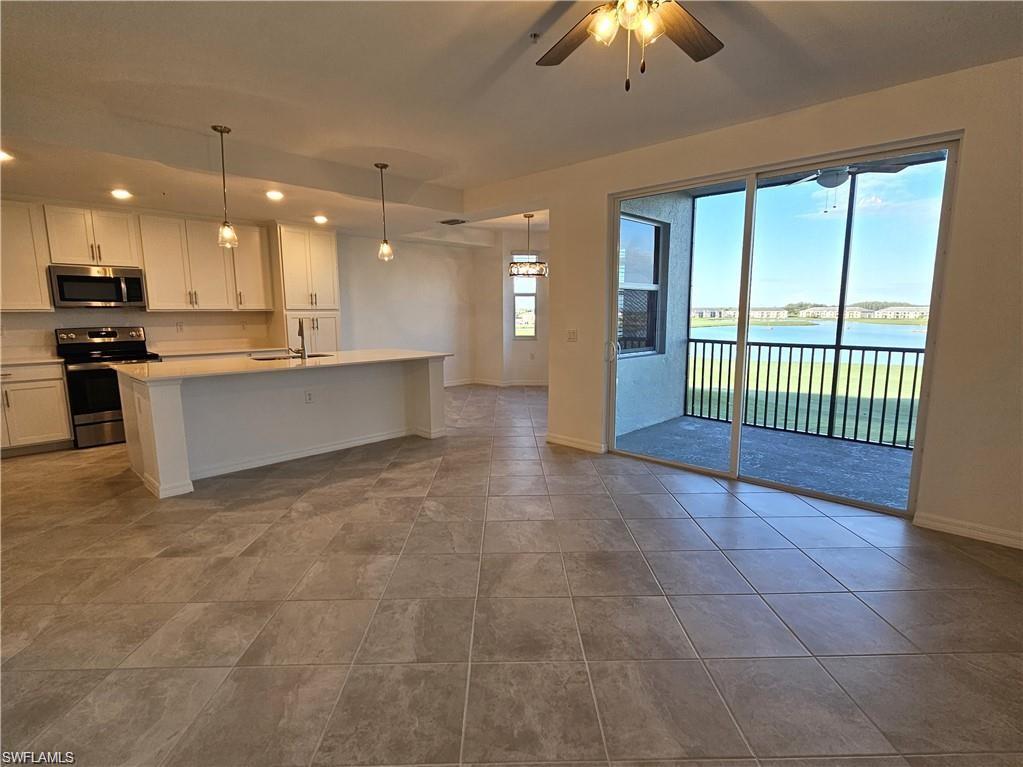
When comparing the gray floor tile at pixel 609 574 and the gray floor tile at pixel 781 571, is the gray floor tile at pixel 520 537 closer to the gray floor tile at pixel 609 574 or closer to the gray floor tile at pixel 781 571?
the gray floor tile at pixel 609 574

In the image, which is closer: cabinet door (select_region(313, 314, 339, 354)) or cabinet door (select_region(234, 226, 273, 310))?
cabinet door (select_region(234, 226, 273, 310))

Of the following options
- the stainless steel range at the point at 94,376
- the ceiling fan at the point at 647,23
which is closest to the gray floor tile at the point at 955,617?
the ceiling fan at the point at 647,23

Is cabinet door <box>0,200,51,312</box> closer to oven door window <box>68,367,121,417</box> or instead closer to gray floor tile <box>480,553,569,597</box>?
oven door window <box>68,367,121,417</box>

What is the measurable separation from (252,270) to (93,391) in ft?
6.69

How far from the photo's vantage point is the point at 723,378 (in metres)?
5.64

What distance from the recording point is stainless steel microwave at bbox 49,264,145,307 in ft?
14.5

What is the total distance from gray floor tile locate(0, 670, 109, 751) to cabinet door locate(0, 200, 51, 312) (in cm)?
416

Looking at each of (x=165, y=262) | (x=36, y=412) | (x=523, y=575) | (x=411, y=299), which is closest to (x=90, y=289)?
(x=165, y=262)

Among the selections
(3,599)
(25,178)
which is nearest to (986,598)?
(3,599)

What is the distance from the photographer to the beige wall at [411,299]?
22.4ft

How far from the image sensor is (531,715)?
1.51 metres

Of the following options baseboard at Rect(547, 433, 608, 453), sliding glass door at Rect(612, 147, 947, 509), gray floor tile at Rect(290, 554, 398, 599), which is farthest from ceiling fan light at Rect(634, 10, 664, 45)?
baseboard at Rect(547, 433, 608, 453)

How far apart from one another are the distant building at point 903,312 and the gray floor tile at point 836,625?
359 cm

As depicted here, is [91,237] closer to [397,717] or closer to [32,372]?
[32,372]
